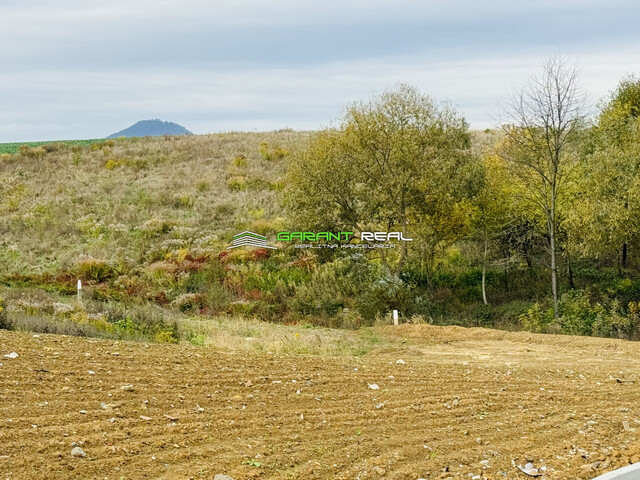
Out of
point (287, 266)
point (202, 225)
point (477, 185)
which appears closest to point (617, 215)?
point (477, 185)

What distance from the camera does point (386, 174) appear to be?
27.9m

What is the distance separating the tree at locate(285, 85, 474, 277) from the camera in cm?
2762

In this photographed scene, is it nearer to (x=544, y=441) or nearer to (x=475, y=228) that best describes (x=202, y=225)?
(x=475, y=228)

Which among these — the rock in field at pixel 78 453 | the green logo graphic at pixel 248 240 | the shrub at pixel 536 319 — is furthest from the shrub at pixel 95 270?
the rock in field at pixel 78 453

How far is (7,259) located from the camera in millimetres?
36938

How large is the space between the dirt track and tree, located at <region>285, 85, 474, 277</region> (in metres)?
15.0

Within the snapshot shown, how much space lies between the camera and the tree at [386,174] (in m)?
27.6

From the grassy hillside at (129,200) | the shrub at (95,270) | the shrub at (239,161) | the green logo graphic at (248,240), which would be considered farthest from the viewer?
the shrub at (239,161)

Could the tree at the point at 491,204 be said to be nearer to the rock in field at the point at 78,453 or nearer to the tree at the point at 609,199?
the tree at the point at 609,199

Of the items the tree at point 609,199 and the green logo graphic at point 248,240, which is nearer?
the tree at point 609,199

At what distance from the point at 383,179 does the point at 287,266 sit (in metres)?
6.85

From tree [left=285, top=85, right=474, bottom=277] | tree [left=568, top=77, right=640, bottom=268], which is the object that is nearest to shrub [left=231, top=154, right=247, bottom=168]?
tree [left=285, top=85, right=474, bottom=277]

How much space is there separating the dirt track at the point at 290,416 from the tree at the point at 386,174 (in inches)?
589

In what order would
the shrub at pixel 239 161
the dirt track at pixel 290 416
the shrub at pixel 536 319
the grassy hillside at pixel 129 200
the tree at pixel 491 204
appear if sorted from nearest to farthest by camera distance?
the dirt track at pixel 290 416 → the shrub at pixel 536 319 → the tree at pixel 491 204 → the grassy hillside at pixel 129 200 → the shrub at pixel 239 161
